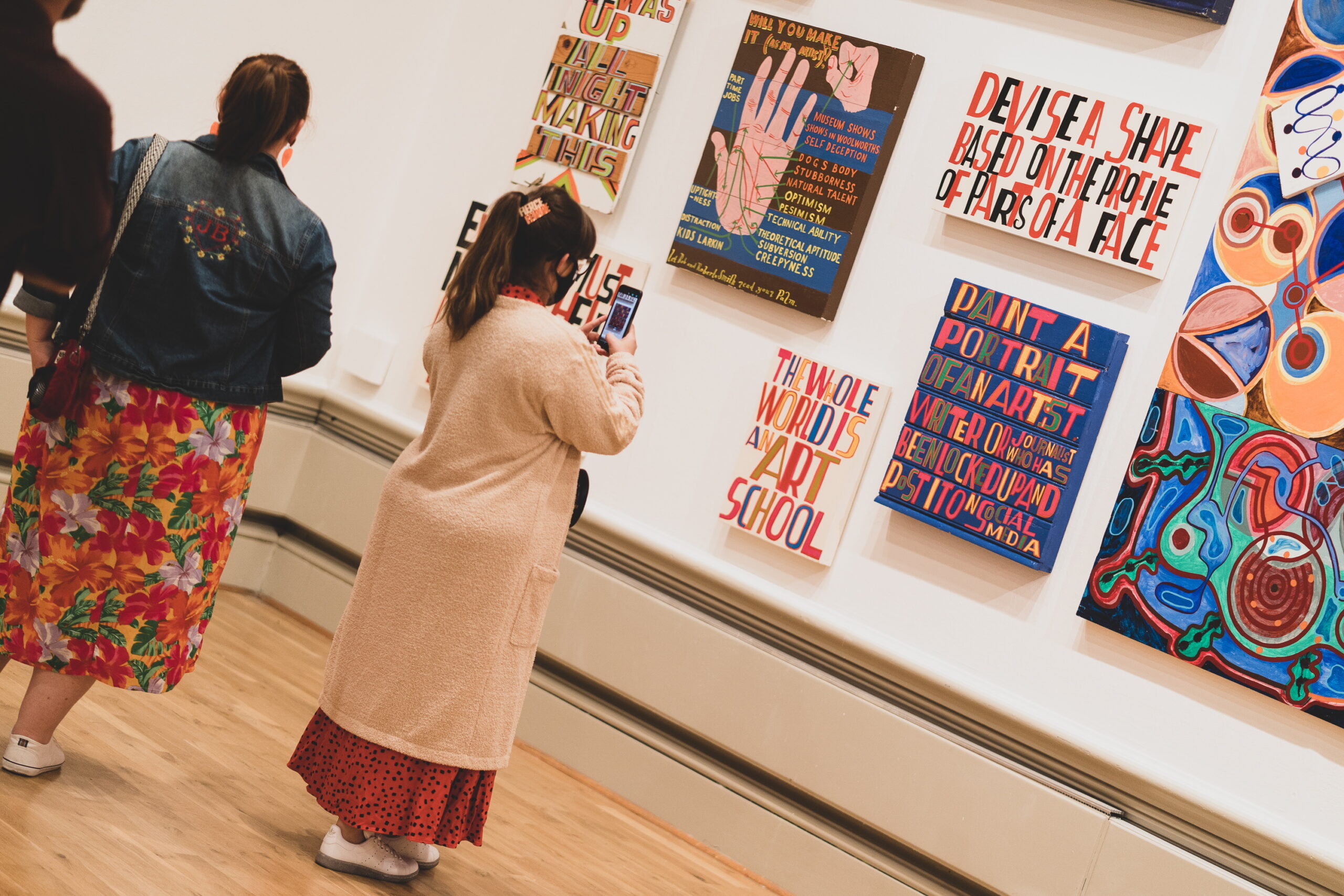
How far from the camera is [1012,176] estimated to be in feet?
10.6

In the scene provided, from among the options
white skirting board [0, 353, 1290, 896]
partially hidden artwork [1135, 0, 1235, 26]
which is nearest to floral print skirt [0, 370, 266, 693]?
white skirting board [0, 353, 1290, 896]

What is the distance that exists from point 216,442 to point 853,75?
2.08 meters

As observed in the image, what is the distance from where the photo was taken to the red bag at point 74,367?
7.60 ft

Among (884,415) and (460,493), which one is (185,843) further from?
(884,415)

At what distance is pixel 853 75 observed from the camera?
3516 millimetres

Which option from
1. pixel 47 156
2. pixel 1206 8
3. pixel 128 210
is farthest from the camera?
pixel 1206 8

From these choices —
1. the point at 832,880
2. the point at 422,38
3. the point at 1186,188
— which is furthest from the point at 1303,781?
the point at 422,38

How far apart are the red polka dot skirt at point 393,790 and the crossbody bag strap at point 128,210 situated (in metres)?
0.94

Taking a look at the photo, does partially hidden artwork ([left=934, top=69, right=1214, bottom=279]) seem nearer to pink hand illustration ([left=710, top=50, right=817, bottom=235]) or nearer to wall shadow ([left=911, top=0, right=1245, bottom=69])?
wall shadow ([left=911, top=0, right=1245, bottom=69])

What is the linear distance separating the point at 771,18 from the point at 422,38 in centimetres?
143

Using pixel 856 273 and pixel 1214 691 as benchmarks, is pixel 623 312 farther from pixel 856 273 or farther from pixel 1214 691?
pixel 1214 691

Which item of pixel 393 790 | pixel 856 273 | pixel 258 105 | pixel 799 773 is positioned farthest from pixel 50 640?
pixel 856 273

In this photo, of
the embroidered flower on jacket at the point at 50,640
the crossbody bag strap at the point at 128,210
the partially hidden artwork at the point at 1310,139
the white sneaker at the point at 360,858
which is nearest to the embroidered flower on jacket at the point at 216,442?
the crossbody bag strap at the point at 128,210

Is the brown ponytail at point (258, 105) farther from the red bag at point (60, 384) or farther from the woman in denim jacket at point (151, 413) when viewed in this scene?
the red bag at point (60, 384)
